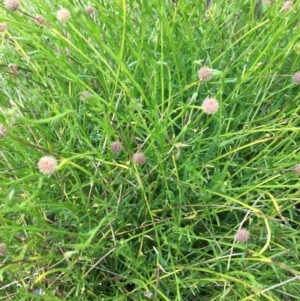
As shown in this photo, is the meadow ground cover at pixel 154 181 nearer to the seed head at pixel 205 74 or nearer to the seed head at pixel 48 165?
the seed head at pixel 205 74

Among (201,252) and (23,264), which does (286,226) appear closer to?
(201,252)

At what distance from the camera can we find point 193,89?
3.57 ft

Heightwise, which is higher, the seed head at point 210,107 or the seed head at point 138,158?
Answer: the seed head at point 210,107

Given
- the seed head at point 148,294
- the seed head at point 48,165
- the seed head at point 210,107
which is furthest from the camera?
the seed head at point 148,294

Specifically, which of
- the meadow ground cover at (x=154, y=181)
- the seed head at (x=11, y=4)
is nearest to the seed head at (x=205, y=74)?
the meadow ground cover at (x=154, y=181)

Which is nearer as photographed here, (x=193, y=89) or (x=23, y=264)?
(x=23, y=264)

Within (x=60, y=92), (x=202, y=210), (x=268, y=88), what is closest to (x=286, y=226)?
(x=202, y=210)

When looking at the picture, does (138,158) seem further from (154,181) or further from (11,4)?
(11,4)

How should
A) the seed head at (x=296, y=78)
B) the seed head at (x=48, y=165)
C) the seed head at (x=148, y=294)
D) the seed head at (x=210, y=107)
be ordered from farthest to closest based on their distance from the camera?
the seed head at (x=296, y=78) → the seed head at (x=148, y=294) → the seed head at (x=210, y=107) → the seed head at (x=48, y=165)

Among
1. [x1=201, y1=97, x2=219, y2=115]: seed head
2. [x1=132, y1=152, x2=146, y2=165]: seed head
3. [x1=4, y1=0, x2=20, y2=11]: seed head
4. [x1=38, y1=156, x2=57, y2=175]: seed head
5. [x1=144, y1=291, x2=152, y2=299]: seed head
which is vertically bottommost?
[x1=144, y1=291, x2=152, y2=299]: seed head

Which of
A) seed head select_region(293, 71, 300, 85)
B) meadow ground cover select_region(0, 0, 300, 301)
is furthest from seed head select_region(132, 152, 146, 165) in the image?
seed head select_region(293, 71, 300, 85)

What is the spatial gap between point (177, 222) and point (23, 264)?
315 millimetres

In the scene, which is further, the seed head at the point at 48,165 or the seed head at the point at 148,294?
the seed head at the point at 148,294

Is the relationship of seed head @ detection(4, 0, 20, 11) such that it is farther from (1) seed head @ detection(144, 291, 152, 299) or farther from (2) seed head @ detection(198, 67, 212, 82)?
(1) seed head @ detection(144, 291, 152, 299)
